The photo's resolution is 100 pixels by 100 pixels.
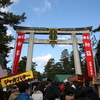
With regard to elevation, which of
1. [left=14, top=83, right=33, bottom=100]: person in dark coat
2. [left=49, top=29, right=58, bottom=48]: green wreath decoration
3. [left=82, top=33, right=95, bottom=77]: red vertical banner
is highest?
[left=49, top=29, right=58, bottom=48]: green wreath decoration

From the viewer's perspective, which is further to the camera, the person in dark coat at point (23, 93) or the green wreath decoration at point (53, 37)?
the green wreath decoration at point (53, 37)

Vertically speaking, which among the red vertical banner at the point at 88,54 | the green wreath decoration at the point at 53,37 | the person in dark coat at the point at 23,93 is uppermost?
the green wreath decoration at the point at 53,37

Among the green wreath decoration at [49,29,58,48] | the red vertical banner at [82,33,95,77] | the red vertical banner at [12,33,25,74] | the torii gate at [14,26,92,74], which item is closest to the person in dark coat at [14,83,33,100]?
the red vertical banner at [12,33,25,74]

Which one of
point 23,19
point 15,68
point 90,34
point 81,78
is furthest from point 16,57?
point 90,34

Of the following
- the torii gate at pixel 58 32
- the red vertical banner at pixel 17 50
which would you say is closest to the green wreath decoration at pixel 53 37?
the torii gate at pixel 58 32

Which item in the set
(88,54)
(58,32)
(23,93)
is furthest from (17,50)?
(23,93)

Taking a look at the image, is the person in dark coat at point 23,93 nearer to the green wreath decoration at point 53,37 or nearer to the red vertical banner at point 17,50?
the red vertical banner at point 17,50

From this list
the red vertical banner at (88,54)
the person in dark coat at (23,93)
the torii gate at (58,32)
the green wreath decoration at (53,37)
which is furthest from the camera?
the green wreath decoration at (53,37)

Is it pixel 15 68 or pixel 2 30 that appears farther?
pixel 15 68

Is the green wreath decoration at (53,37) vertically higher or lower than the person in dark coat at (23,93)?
higher

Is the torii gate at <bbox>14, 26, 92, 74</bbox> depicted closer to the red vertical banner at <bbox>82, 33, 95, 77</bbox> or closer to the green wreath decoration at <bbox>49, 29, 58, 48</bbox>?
the green wreath decoration at <bbox>49, 29, 58, 48</bbox>

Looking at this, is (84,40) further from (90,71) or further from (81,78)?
(81,78)

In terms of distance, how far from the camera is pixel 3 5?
1084 centimetres

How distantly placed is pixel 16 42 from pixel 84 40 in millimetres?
8546
